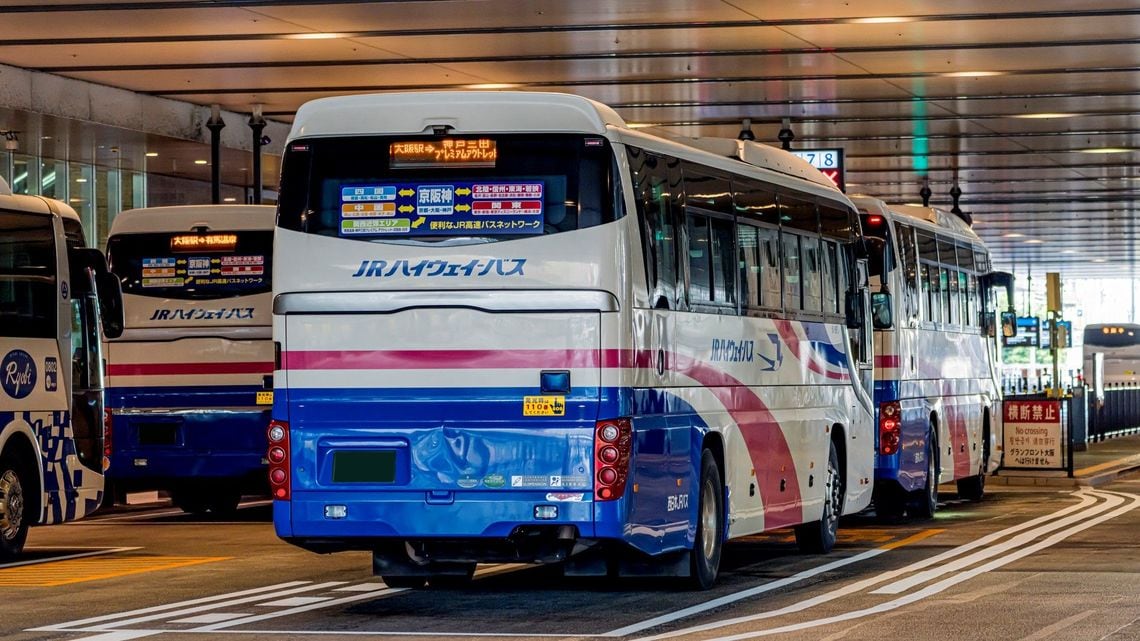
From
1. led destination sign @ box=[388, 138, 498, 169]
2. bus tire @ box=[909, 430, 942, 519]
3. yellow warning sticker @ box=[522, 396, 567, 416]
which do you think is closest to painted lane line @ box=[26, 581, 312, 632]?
yellow warning sticker @ box=[522, 396, 567, 416]

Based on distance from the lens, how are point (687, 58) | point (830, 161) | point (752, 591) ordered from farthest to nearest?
point (830, 161) → point (687, 58) → point (752, 591)

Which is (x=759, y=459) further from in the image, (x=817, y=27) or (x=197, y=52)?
(x=197, y=52)

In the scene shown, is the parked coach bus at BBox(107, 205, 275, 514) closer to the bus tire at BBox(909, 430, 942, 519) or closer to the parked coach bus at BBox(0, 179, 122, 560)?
the parked coach bus at BBox(0, 179, 122, 560)

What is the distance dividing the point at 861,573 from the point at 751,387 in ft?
5.45

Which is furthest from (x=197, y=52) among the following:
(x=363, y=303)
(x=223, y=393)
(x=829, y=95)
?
(x=363, y=303)

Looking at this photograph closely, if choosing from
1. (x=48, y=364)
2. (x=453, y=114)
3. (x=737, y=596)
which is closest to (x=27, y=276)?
(x=48, y=364)

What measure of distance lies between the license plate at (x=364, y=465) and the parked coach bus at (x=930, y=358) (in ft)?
31.4

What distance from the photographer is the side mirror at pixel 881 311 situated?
21.5 metres

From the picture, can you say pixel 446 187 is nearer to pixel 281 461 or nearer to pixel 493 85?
pixel 281 461

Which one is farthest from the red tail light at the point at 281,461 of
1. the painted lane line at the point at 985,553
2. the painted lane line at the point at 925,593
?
the painted lane line at the point at 985,553

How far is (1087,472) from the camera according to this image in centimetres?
3269

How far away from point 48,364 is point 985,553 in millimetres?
8321

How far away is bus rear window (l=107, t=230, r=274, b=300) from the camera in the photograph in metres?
22.9

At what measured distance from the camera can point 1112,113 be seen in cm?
3494
